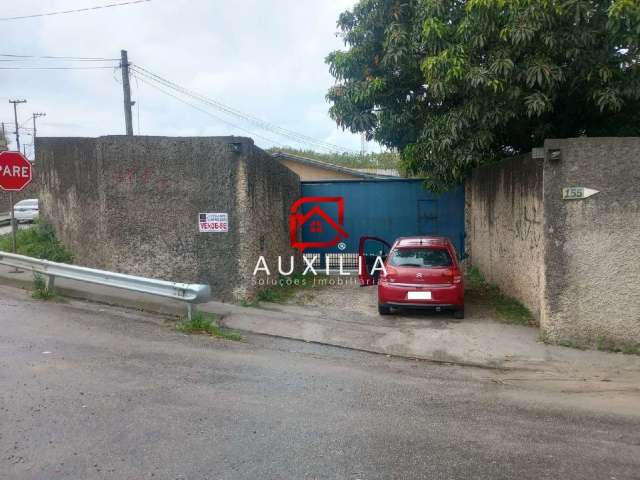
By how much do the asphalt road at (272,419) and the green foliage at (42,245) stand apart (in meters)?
4.26

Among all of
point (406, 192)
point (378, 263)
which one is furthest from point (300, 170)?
point (378, 263)

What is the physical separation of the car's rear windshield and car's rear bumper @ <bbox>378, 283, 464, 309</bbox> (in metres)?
0.37

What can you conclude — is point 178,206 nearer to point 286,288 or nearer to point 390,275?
point 286,288

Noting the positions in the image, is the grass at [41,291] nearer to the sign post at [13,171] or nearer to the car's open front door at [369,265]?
the sign post at [13,171]

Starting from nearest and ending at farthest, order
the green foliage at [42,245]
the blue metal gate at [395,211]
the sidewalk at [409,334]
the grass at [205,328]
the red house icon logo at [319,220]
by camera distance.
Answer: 1. the sidewalk at [409,334]
2. the grass at [205,328]
3. the green foliage at [42,245]
4. the blue metal gate at [395,211]
5. the red house icon logo at [319,220]

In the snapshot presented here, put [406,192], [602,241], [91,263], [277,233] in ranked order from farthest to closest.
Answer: [406,192] < [277,233] < [91,263] < [602,241]

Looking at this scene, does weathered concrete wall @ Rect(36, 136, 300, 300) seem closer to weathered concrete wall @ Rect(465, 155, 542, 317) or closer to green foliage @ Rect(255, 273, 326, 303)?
green foliage @ Rect(255, 273, 326, 303)

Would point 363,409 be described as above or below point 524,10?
below

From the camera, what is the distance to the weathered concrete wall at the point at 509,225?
8.21m

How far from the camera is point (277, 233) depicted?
36.8ft

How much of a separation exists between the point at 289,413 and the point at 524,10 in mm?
6694

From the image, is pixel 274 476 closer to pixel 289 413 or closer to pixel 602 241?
pixel 289 413

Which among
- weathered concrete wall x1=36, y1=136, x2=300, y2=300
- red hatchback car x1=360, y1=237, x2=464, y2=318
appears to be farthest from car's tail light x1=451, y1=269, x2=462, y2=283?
weathered concrete wall x1=36, y1=136, x2=300, y2=300

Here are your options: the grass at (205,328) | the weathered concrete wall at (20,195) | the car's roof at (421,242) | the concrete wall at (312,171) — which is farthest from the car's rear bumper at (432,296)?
the weathered concrete wall at (20,195)
